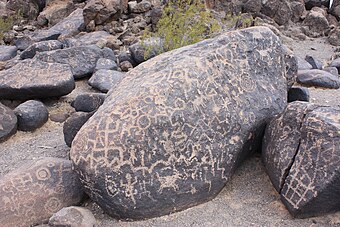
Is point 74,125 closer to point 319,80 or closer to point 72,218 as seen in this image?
point 72,218

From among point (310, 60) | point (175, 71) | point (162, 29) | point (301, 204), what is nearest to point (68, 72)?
point (162, 29)

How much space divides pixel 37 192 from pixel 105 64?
2.98 meters

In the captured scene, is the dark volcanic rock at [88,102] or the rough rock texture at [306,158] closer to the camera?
the rough rock texture at [306,158]

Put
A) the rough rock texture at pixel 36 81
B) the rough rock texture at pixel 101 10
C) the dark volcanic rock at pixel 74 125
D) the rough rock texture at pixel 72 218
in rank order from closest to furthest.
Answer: the rough rock texture at pixel 72 218 → the dark volcanic rock at pixel 74 125 → the rough rock texture at pixel 36 81 → the rough rock texture at pixel 101 10

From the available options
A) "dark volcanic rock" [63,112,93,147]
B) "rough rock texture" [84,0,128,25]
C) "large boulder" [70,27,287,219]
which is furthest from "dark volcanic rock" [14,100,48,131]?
"rough rock texture" [84,0,128,25]

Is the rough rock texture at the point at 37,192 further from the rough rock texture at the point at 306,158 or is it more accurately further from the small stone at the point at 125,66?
the small stone at the point at 125,66

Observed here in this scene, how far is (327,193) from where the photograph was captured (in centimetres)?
272

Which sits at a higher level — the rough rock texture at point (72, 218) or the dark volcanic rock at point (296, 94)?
the rough rock texture at point (72, 218)

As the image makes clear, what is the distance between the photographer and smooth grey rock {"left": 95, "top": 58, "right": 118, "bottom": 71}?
5753 mm

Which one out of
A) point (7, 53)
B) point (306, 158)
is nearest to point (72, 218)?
point (306, 158)

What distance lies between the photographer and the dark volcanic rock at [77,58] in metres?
5.74

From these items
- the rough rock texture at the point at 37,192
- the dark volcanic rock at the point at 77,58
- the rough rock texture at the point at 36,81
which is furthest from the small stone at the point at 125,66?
the rough rock texture at the point at 37,192

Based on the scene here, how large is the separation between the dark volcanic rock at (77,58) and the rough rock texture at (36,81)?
717 mm

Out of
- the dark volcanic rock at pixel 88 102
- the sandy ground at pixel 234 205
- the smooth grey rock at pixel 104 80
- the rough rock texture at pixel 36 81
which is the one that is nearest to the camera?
the sandy ground at pixel 234 205
